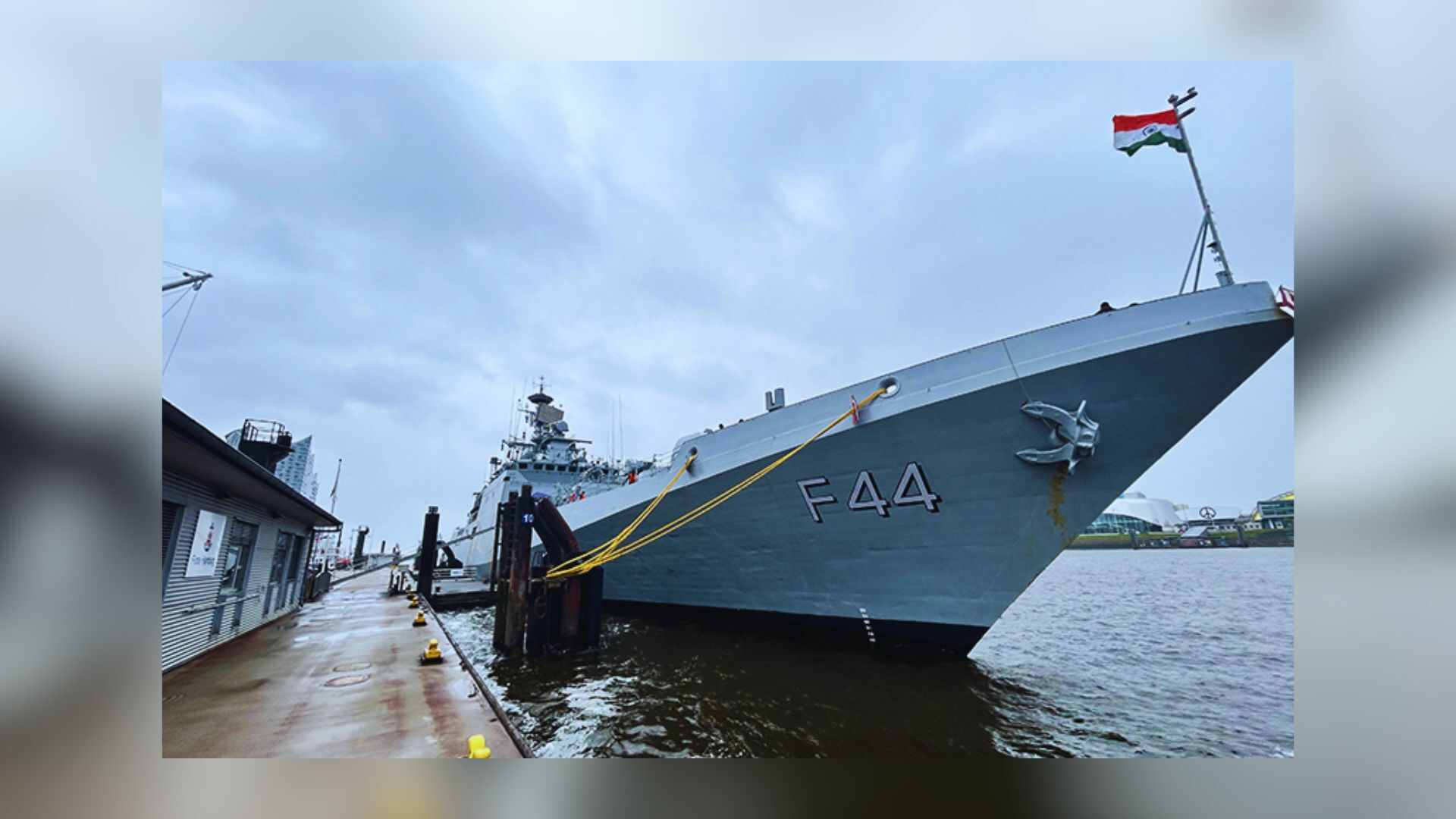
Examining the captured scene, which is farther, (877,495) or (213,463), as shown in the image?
(877,495)

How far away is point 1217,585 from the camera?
17516 millimetres

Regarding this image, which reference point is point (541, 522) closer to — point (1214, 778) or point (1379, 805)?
point (1214, 778)

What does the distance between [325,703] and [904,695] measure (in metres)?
4.90

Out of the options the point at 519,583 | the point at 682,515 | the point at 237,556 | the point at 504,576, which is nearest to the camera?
the point at 237,556

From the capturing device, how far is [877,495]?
6.14 metres

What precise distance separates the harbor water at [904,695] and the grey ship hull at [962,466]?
810 millimetres

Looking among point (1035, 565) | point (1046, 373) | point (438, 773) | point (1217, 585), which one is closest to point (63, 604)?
point (438, 773)

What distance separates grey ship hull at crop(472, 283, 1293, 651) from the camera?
489cm

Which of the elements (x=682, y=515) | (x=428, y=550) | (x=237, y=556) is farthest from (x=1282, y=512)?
(x=428, y=550)

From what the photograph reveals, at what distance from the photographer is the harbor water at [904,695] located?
14.1ft

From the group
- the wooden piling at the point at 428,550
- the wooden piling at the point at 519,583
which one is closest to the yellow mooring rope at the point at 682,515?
the wooden piling at the point at 519,583

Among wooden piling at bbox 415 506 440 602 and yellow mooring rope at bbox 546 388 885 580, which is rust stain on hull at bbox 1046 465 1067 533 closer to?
yellow mooring rope at bbox 546 388 885 580

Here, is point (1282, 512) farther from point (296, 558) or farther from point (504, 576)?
point (296, 558)

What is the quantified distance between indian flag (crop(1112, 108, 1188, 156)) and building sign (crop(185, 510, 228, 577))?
9261 mm
